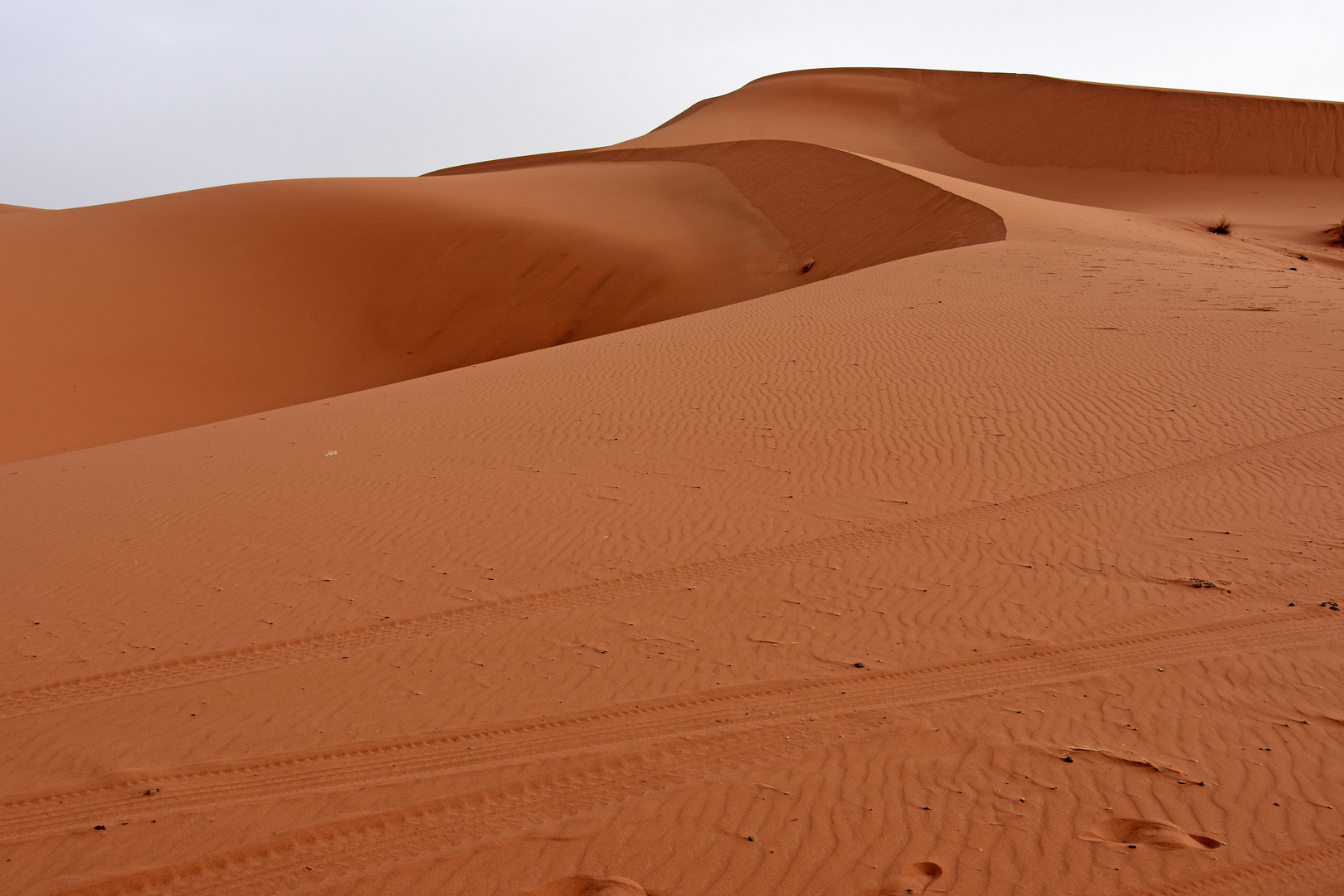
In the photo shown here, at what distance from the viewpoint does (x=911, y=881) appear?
2.89 metres

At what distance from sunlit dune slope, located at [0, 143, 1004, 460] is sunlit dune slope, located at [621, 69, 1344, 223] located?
1046 cm

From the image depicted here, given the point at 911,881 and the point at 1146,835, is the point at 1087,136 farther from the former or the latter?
the point at 911,881

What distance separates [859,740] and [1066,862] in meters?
0.86

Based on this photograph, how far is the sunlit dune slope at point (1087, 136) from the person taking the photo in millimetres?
28578

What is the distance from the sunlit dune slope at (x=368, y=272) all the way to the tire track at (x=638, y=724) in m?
12.2

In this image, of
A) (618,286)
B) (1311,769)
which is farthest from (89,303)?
(1311,769)

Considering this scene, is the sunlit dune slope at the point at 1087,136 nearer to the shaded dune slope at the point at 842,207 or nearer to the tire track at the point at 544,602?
the shaded dune slope at the point at 842,207

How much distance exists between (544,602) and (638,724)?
1.31m

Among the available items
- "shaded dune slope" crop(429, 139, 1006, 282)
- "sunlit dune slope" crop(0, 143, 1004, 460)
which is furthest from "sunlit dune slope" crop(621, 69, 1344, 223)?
"sunlit dune slope" crop(0, 143, 1004, 460)

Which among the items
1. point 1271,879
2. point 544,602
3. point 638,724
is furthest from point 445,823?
point 1271,879

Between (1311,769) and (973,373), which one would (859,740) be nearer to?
(1311,769)

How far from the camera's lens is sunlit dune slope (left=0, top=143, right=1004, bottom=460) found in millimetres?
17656

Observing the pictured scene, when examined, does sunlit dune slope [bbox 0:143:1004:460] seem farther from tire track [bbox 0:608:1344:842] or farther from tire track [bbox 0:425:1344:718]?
tire track [bbox 0:608:1344:842]

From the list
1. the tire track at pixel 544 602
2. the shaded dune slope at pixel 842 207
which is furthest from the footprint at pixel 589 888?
the shaded dune slope at pixel 842 207
